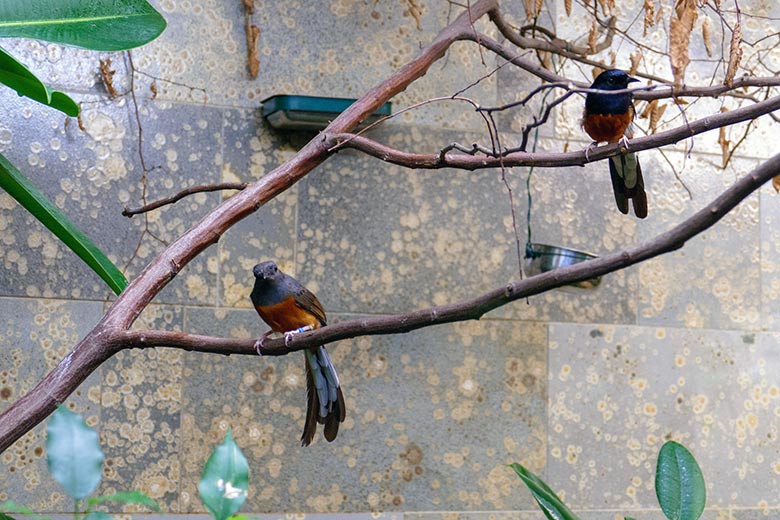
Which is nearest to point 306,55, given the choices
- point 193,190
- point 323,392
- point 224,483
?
point 193,190

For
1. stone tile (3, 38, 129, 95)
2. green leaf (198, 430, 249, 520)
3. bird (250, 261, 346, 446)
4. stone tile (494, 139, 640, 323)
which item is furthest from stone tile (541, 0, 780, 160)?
green leaf (198, 430, 249, 520)

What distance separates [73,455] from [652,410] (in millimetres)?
2820

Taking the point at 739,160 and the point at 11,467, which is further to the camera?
the point at 739,160

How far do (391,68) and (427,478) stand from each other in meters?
1.28

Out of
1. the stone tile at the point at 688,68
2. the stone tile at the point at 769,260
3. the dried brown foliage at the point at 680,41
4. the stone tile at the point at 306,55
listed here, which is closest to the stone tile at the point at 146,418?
the stone tile at the point at 306,55

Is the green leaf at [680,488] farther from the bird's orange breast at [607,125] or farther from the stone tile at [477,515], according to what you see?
the stone tile at [477,515]

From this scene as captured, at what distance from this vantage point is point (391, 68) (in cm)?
311

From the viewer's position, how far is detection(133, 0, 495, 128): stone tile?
9.68 feet

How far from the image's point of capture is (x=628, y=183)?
254cm

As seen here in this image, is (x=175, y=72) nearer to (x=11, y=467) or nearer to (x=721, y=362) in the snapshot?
(x=11, y=467)

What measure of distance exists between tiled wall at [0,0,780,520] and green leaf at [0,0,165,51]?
994mm

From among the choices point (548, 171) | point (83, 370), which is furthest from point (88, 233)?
point (548, 171)

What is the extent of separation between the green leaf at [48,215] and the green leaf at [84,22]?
27 centimetres

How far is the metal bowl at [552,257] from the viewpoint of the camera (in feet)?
9.27
